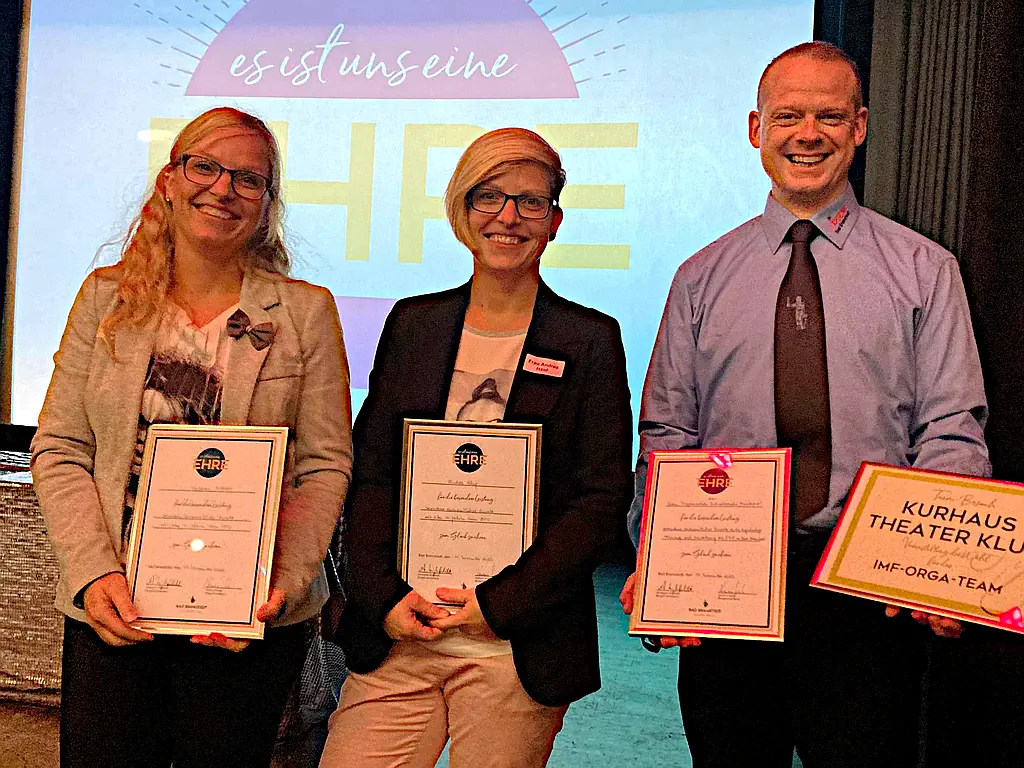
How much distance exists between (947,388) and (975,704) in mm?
1212

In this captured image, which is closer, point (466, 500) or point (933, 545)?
point (933, 545)

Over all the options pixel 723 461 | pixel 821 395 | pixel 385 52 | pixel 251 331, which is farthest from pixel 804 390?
pixel 385 52

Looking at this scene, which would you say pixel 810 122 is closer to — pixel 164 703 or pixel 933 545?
pixel 933 545

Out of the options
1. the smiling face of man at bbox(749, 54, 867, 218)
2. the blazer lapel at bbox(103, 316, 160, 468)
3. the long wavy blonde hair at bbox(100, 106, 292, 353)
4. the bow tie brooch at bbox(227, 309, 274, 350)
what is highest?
the smiling face of man at bbox(749, 54, 867, 218)

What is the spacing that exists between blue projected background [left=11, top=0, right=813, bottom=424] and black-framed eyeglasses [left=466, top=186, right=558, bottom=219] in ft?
7.82

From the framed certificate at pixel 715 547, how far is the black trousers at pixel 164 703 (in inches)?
27.0

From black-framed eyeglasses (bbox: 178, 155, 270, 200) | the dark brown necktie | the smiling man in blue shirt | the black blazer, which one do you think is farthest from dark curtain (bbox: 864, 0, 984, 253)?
black-framed eyeglasses (bbox: 178, 155, 270, 200)

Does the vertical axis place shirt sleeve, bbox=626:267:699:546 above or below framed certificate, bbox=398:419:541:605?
above

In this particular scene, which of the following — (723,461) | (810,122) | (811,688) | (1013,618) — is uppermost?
(810,122)

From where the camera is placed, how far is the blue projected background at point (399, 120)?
4.16 m

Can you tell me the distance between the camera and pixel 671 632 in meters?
1.75

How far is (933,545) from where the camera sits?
169 cm

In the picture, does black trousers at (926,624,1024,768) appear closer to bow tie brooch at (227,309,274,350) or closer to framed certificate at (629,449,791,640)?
framed certificate at (629,449,791,640)

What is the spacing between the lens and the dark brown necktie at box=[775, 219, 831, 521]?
1879 mm
